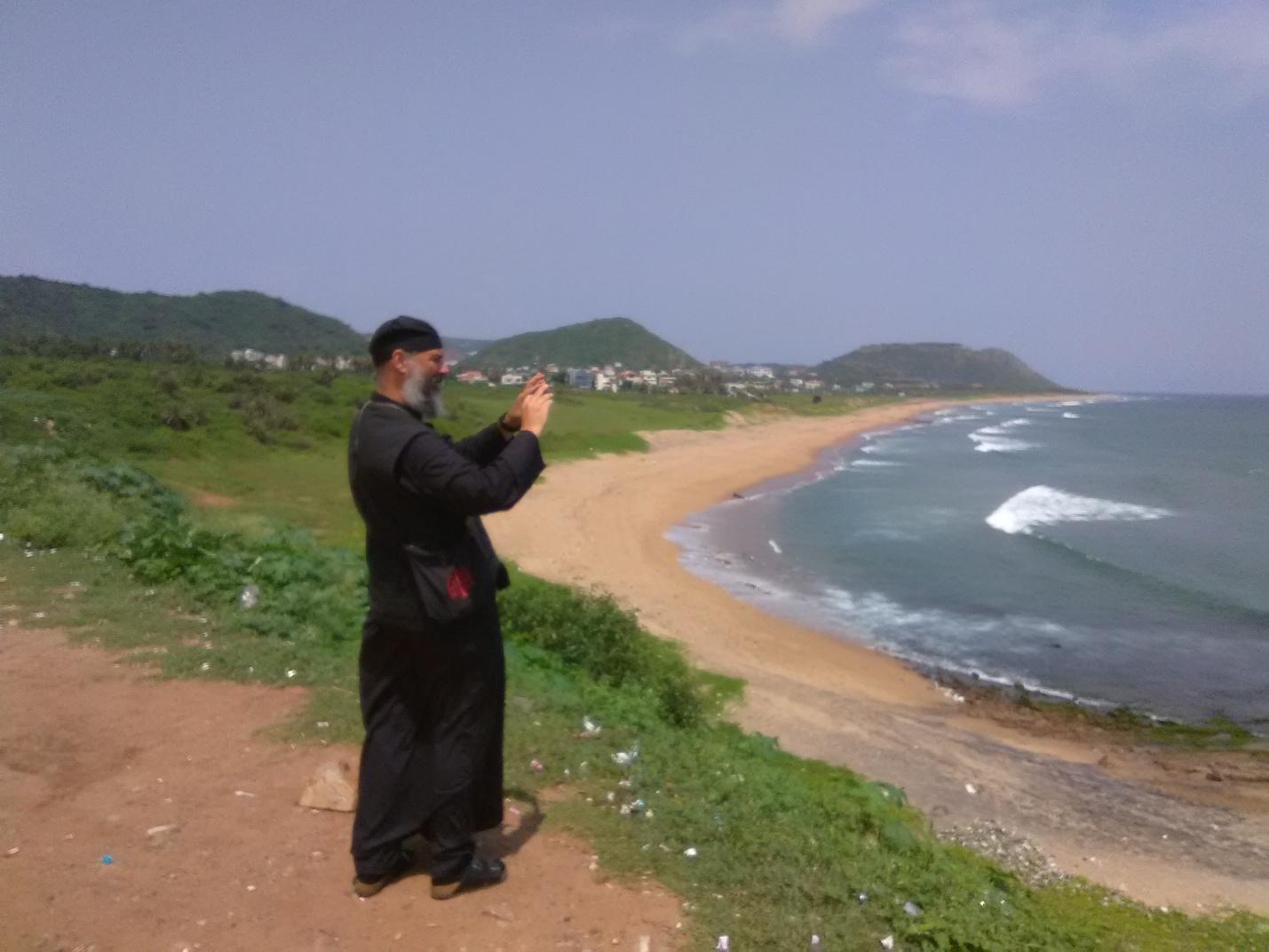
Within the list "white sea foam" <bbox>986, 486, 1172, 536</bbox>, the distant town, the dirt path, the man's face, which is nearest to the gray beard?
the man's face

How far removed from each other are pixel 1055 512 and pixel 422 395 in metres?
30.6

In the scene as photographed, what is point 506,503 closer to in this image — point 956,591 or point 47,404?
point 956,591

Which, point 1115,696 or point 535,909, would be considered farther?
point 1115,696

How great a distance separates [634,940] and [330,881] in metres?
1.10

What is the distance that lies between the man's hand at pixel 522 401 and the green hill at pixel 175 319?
5992 centimetres

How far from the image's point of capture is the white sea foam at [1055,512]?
91.5ft

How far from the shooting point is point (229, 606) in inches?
270

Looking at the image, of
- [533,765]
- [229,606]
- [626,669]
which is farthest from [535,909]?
[626,669]

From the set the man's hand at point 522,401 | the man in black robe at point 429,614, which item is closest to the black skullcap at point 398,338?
the man in black robe at point 429,614

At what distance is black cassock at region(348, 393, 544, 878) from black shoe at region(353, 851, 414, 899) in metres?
0.03

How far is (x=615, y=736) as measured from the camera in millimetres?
4938

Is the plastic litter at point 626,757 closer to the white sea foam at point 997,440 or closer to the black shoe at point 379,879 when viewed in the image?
the black shoe at point 379,879

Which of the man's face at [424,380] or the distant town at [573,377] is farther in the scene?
the distant town at [573,377]

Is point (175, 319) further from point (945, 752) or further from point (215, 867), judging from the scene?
point (215, 867)
